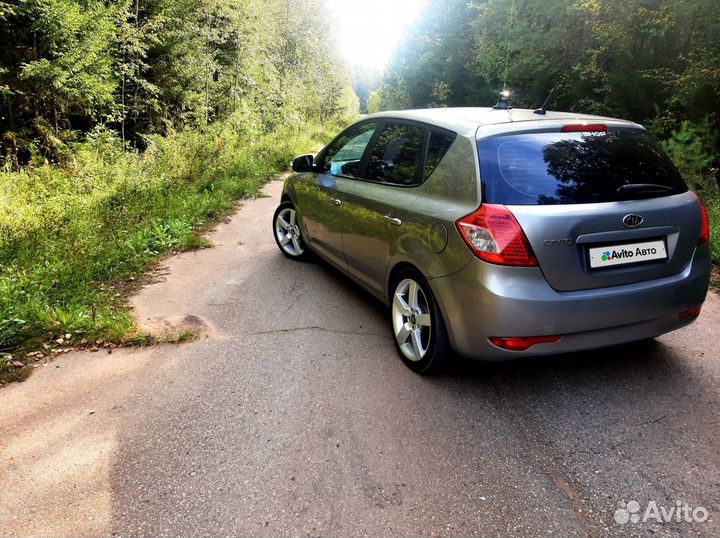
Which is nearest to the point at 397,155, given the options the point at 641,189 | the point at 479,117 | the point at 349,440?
the point at 479,117

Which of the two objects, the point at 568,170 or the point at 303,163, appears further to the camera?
the point at 303,163

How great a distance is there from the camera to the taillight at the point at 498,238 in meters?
2.52

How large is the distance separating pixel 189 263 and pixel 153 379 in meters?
2.80

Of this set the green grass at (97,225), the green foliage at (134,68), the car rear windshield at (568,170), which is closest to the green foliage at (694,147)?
the car rear windshield at (568,170)

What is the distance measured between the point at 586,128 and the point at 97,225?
5836 millimetres

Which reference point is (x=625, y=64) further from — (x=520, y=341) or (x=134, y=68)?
(x=520, y=341)

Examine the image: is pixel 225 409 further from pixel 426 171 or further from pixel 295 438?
pixel 426 171

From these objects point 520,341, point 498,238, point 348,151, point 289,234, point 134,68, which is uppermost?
point 134,68

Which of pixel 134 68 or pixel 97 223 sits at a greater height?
pixel 134 68

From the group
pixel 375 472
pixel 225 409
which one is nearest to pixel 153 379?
pixel 225 409

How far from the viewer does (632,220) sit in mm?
2627

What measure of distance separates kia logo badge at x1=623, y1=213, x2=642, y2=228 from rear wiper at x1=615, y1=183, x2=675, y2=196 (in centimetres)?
15

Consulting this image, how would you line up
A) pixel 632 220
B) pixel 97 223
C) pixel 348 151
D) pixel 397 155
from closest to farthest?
pixel 632 220 → pixel 397 155 → pixel 348 151 → pixel 97 223

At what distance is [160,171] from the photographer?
9578 millimetres
